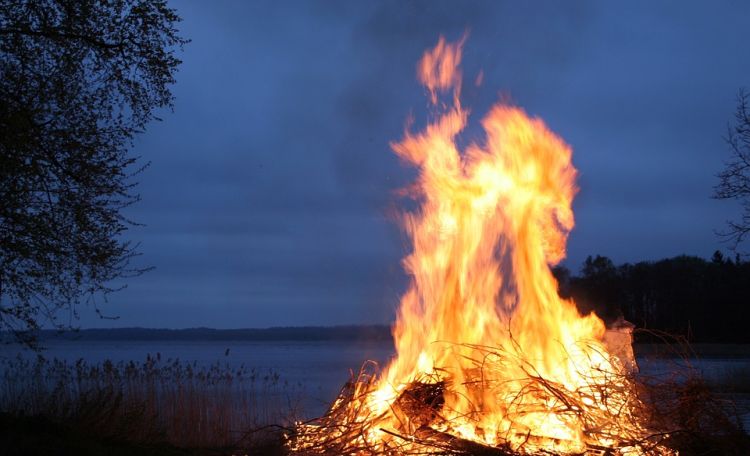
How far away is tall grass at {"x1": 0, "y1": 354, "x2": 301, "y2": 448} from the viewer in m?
10.8

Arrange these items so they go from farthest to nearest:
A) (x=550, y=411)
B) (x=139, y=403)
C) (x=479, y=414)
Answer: (x=139, y=403)
(x=479, y=414)
(x=550, y=411)

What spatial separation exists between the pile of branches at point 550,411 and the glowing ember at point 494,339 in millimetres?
19

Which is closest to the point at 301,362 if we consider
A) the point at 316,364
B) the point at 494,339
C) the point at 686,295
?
the point at 316,364

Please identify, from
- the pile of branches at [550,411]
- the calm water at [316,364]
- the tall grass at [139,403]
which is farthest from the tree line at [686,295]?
the pile of branches at [550,411]

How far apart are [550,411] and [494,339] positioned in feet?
4.69

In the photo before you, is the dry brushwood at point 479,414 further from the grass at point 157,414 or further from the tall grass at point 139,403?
the tall grass at point 139,403

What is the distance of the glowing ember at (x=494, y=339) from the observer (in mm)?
6648

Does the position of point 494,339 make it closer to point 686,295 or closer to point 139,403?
point 139,403

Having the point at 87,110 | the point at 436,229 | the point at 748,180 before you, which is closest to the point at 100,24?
the point at 87,110

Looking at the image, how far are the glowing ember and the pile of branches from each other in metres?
0.02

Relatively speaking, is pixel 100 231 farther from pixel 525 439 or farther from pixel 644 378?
pixel 644 378

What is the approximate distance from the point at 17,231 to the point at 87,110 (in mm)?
1903

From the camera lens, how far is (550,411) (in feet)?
21.6

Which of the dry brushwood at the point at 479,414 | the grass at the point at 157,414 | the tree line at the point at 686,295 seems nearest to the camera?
the dry brushwood at the point at 479,414
